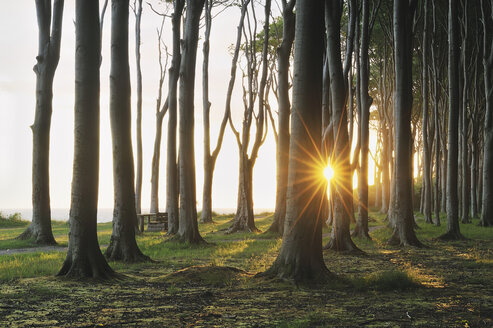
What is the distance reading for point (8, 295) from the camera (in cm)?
678

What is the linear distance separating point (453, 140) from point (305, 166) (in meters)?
9.93

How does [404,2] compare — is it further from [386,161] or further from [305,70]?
[386,161]

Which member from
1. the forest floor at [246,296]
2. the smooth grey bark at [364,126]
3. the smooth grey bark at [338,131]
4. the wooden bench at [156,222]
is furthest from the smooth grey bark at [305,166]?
the wooden bench at [156,222]

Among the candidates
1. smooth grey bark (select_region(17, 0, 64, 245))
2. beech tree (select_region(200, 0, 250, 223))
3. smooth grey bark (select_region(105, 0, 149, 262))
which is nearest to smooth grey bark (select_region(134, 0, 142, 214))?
beech tree (select_region(200, 0, 250, 223))

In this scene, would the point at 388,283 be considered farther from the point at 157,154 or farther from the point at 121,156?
the point at 157,154

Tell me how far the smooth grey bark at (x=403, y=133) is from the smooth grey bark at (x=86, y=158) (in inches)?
363

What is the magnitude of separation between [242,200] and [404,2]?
1014cm

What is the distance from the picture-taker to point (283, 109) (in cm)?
1808

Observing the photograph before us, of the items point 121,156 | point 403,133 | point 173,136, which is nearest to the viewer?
point 121,156

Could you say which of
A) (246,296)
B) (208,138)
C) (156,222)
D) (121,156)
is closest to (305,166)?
(246,296)

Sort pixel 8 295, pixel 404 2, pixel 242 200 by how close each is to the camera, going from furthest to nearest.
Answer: pixel 242 200, pixel 404 2, pixel 8 295

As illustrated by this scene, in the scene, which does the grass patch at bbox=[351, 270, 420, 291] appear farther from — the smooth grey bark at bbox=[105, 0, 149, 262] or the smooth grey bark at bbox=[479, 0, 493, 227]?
the smooth grey bark at bbox=[479, 0, 493, 227]

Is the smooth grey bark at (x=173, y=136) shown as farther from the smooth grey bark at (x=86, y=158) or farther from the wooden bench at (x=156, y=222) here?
the smooth grey bark at (x=86, y=158)

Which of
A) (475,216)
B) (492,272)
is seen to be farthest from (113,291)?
(475,216)
